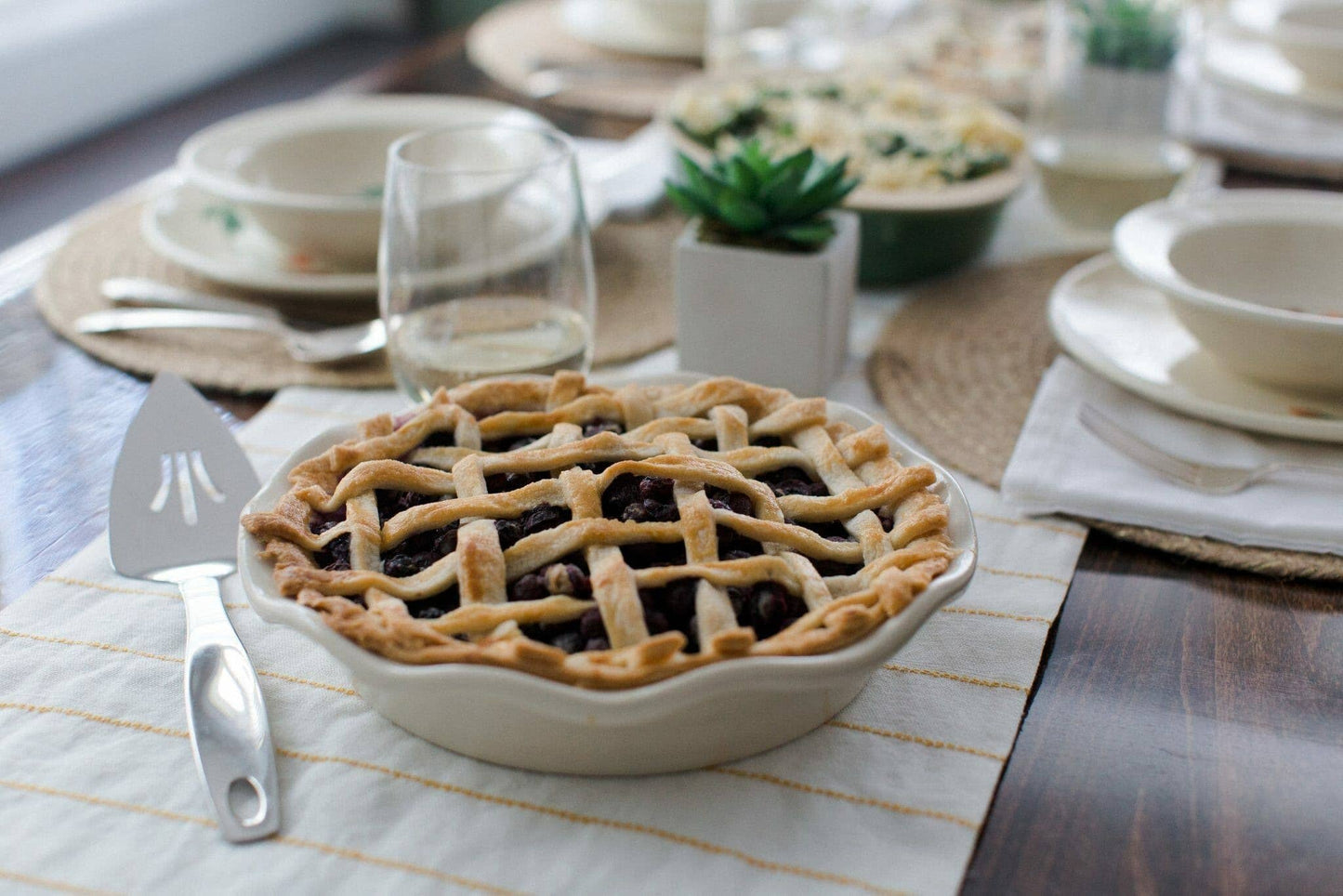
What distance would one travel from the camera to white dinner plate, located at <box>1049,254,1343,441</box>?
1.01 metres

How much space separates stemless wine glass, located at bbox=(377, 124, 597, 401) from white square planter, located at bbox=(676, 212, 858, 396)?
104 mm

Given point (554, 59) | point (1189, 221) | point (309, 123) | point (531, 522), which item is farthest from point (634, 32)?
point (531, 522)

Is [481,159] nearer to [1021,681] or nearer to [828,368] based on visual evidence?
[828,368]

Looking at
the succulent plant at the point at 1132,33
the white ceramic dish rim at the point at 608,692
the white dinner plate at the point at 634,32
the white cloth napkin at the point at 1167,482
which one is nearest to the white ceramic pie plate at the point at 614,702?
the white ceramic dish rim at the point at 608,692

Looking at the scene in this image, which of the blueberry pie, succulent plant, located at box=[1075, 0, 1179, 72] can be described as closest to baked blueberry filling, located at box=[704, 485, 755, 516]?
the blueberry pie

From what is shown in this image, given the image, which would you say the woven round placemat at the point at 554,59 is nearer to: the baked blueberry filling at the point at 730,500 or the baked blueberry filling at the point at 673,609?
the baked blueberry filling at the point at 730,500

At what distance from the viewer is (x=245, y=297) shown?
1.37 metres

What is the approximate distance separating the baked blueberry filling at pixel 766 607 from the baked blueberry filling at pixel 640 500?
0.27 ft

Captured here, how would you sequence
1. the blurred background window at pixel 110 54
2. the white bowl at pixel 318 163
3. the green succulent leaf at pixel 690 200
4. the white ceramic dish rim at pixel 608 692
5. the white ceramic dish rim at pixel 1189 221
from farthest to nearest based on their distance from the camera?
the blurred background window at pixel 110 54, the white bowl at pixel 318 163, the green succulent leaf at pixel 690 200, the white ceramic dish rim at pixel 1189 221, the white ceramic dish rim at pixel 608 692

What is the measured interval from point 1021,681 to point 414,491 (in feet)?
1.42

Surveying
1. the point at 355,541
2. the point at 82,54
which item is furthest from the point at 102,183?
the point at 355,541

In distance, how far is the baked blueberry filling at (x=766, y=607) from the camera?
2.29 feet

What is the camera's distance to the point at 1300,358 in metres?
0.99

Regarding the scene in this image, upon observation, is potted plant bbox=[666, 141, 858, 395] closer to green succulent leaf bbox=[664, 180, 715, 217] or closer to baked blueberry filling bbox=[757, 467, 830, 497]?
Result: green succulent leaf bbox=[664, 180, 715, 217]
